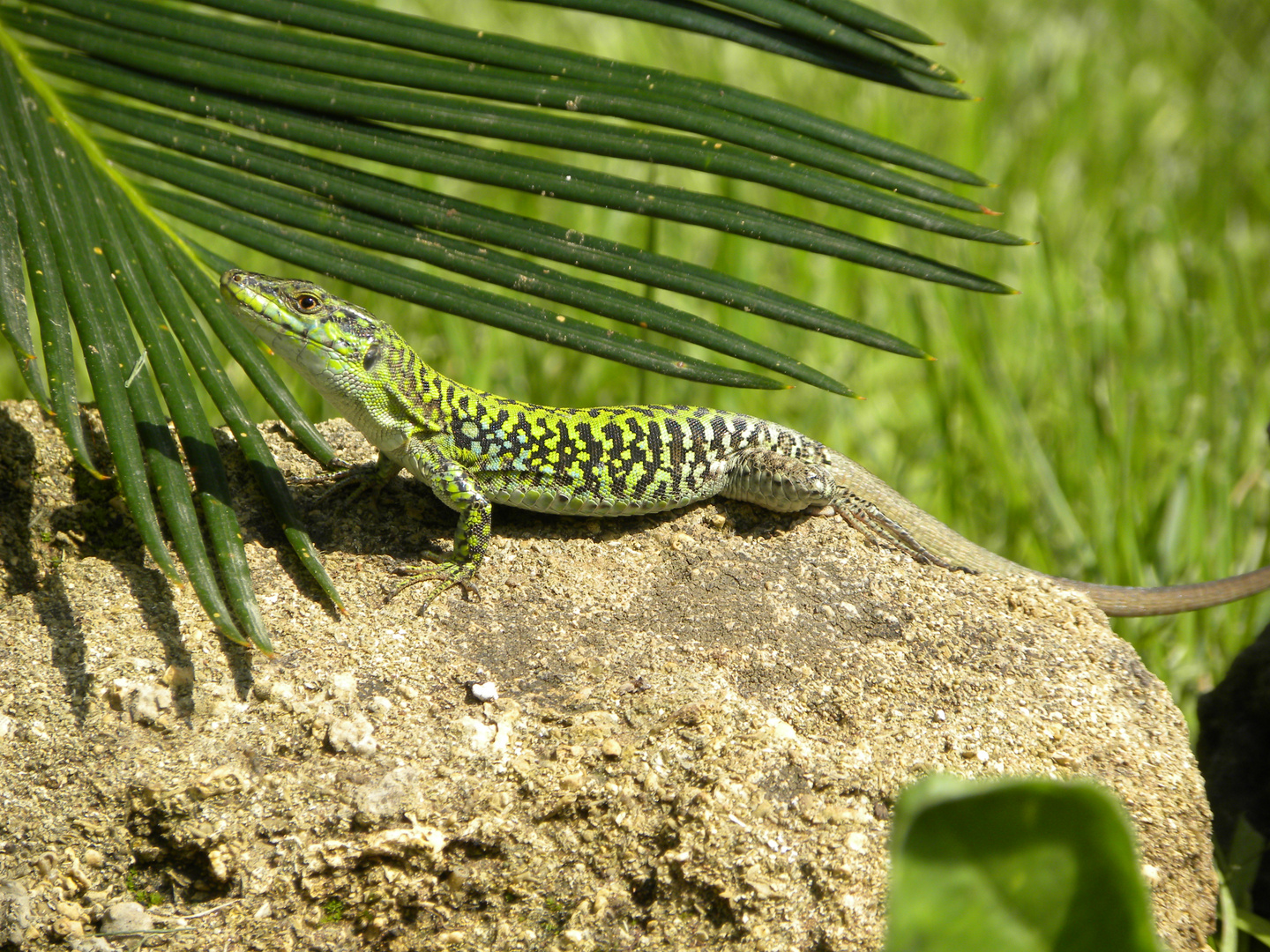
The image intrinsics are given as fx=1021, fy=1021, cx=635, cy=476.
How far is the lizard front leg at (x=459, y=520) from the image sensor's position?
3180 mm

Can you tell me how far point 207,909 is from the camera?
2.50 meters

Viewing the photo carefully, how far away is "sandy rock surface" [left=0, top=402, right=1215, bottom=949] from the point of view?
250cm

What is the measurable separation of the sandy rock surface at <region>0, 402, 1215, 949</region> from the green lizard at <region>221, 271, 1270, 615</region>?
33cm

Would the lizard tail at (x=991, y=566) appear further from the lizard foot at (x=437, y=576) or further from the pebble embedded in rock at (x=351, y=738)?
the pebble embedded in rock at (x=351, y=738)

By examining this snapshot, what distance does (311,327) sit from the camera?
3271 mm

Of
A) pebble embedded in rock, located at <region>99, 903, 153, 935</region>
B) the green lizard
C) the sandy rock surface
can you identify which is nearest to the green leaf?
the sandy rock surface

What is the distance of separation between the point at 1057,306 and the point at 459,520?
13.3 feet

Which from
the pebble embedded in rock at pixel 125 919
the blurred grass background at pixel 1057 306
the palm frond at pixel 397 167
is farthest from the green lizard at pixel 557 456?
the blurred grass background at pixel 1057 306

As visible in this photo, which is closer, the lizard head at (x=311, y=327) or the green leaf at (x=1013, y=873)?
the green leaf at (x=1013, y=873)

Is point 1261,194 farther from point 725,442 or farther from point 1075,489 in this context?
point 725,442

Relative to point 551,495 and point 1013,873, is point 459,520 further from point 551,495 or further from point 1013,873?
point 1013,873

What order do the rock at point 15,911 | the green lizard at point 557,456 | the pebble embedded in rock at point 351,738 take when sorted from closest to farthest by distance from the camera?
the rock at point 15,911 → the pebble embedded in rock at point 351,738 → the green lizard at point 557,456

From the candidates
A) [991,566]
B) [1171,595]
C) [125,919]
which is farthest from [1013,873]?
[1171,595]

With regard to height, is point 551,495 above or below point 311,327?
below
